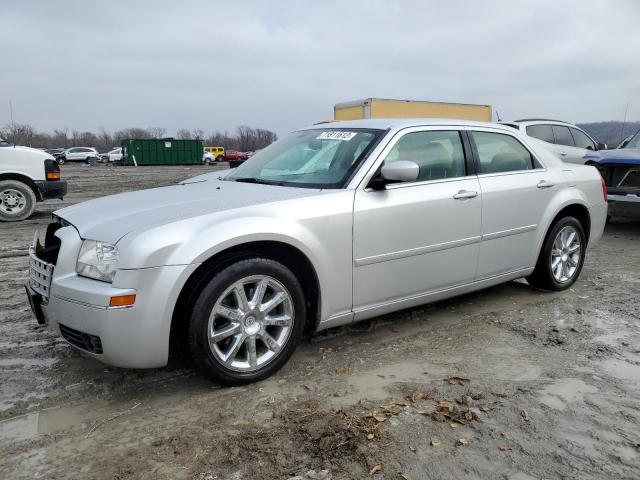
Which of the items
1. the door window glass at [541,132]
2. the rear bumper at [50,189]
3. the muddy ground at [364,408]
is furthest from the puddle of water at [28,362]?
the door window glass at [541,132]

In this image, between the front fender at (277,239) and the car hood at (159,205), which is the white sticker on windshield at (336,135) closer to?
the car hood at (159,205)

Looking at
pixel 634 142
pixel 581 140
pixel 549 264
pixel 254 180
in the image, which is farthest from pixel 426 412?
pixel 581 140

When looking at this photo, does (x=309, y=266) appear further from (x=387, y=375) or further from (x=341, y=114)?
(x=341, y=114)

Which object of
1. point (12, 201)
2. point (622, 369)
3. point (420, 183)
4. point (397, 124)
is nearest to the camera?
point (622, 369)

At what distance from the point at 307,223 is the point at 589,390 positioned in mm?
1876

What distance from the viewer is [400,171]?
348 centimetres

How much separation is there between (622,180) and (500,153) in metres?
4.55

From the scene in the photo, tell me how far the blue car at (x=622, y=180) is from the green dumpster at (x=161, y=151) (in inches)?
1540

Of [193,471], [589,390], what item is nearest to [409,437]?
[193,471]

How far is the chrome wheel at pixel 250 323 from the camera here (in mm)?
3047

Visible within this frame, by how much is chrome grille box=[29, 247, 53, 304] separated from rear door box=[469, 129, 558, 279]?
2.99 meters

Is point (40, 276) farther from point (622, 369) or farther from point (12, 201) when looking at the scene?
point (12, 201)

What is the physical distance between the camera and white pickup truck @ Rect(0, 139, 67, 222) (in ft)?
30.8

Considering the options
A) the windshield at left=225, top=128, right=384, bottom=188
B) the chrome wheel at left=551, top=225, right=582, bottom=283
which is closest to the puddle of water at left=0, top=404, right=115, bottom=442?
the windshield at left=225, top=128, right=384, bottom=188
